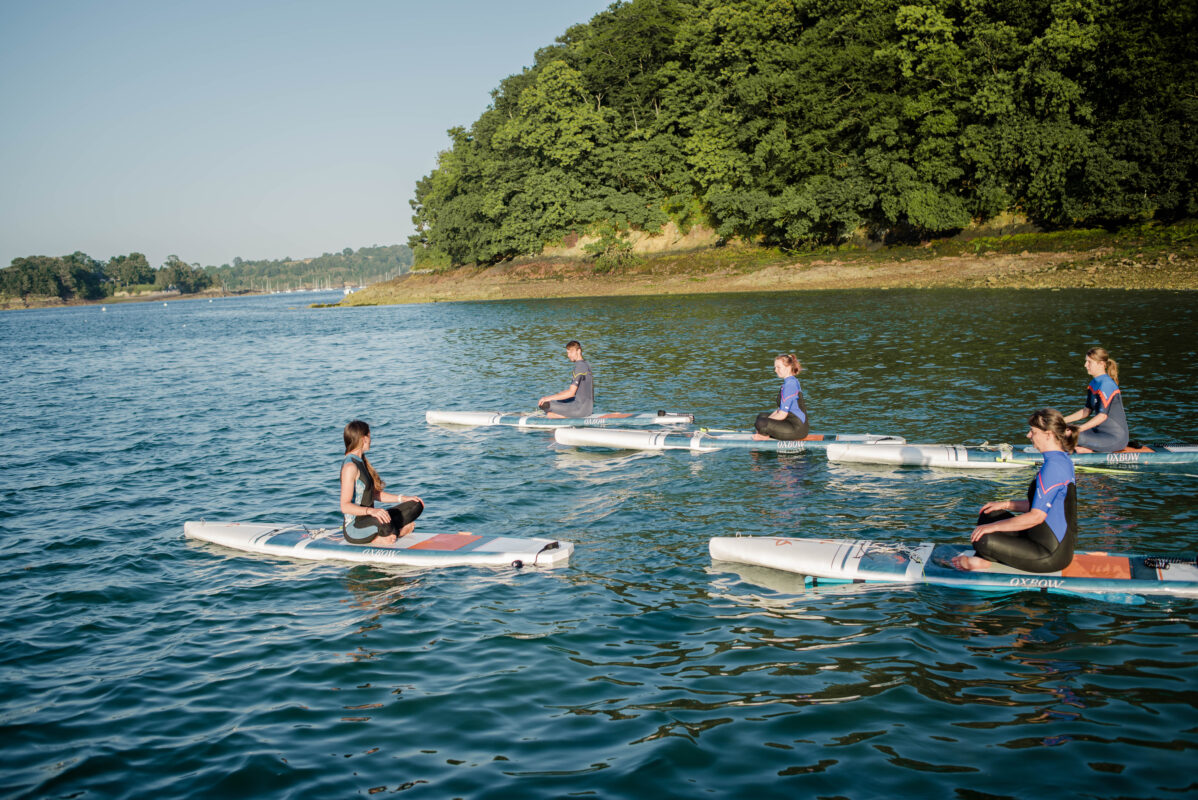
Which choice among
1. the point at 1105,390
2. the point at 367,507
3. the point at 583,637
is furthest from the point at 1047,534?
the point at 367,507

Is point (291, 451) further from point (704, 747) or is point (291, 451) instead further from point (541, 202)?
point (541, 202)

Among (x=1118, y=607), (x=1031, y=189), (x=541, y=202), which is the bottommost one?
(x=1118, y=607)

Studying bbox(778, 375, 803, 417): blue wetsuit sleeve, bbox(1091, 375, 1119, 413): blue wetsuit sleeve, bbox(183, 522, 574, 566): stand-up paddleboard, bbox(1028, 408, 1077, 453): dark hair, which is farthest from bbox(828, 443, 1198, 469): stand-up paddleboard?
Answer: bbox(183, 522, 574, 566): stand-up paddleboard

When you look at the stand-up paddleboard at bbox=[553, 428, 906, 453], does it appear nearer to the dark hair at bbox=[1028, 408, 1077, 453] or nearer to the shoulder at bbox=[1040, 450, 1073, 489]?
the shoulder at bbox=[1040, 450, 1073, 489]

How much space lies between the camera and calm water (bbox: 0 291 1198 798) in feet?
20.8

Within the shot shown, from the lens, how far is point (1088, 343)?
26.1m

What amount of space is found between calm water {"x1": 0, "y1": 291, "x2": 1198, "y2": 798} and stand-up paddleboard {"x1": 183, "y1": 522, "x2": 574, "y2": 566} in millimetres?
229

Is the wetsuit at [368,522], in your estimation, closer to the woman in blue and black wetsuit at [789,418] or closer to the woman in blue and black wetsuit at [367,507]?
the woman in blue and black wetsuit at [367,507]

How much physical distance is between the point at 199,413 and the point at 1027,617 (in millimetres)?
24433

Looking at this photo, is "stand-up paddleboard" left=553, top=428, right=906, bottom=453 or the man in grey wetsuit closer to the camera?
"stand-up paddleboard" left=553, top=428, right=906, bottom=453

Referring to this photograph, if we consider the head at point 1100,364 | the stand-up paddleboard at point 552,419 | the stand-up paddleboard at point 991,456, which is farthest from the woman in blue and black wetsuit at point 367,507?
the head at point 1100,364

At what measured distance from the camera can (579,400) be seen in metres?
19.6

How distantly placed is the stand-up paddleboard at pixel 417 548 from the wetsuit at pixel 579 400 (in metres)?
8.38

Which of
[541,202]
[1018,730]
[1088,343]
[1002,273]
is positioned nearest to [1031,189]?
[1002,273]
